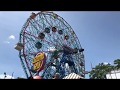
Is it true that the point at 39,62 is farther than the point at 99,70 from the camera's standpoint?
No

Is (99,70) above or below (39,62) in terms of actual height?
below

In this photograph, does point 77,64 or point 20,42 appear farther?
point 77,64

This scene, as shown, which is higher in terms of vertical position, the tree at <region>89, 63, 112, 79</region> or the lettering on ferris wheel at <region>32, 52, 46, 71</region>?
the lettering on ferris wheel at <region>32, 52, 46, 71</region>

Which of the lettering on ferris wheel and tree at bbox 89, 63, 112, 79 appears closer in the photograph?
the lettering on ferris wheel

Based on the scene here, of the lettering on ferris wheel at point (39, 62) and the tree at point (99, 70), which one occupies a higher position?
the lettering on ferris wheel at point (39, 62)

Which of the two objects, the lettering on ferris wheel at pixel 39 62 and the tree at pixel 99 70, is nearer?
the lettering on ferris wheel at pixel 39 62

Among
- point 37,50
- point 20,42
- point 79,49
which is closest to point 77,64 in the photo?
point 79,49
